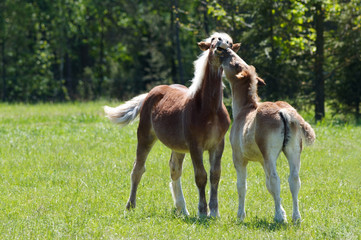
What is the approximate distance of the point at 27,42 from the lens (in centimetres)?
3919

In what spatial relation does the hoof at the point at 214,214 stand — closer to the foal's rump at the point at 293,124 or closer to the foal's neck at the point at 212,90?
the foal's neck at the point at 212,90

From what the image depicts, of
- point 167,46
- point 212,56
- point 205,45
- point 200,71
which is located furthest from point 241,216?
point 167,46

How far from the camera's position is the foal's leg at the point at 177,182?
866cm

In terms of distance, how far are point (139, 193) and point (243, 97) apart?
277 cm

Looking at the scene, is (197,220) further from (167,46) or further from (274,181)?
(167,46)

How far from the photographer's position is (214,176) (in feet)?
26.3

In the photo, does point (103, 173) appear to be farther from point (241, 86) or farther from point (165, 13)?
point (165, 13)

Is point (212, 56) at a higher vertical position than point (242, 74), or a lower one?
higher

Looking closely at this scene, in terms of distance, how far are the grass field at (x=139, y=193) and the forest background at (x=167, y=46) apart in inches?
165

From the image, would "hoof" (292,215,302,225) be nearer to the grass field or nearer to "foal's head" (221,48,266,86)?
the grass field

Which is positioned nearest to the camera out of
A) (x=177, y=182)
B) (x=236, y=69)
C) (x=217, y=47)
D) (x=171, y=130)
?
(x=217, y=47)

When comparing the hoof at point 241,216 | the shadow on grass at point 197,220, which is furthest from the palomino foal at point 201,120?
the hoof at point 241,216

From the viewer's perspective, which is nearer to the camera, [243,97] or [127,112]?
[243,97]

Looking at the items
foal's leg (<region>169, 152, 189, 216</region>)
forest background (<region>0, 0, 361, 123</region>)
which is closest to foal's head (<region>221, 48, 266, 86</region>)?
foal's leg (<region>169, 152, 189, 216</region>)
